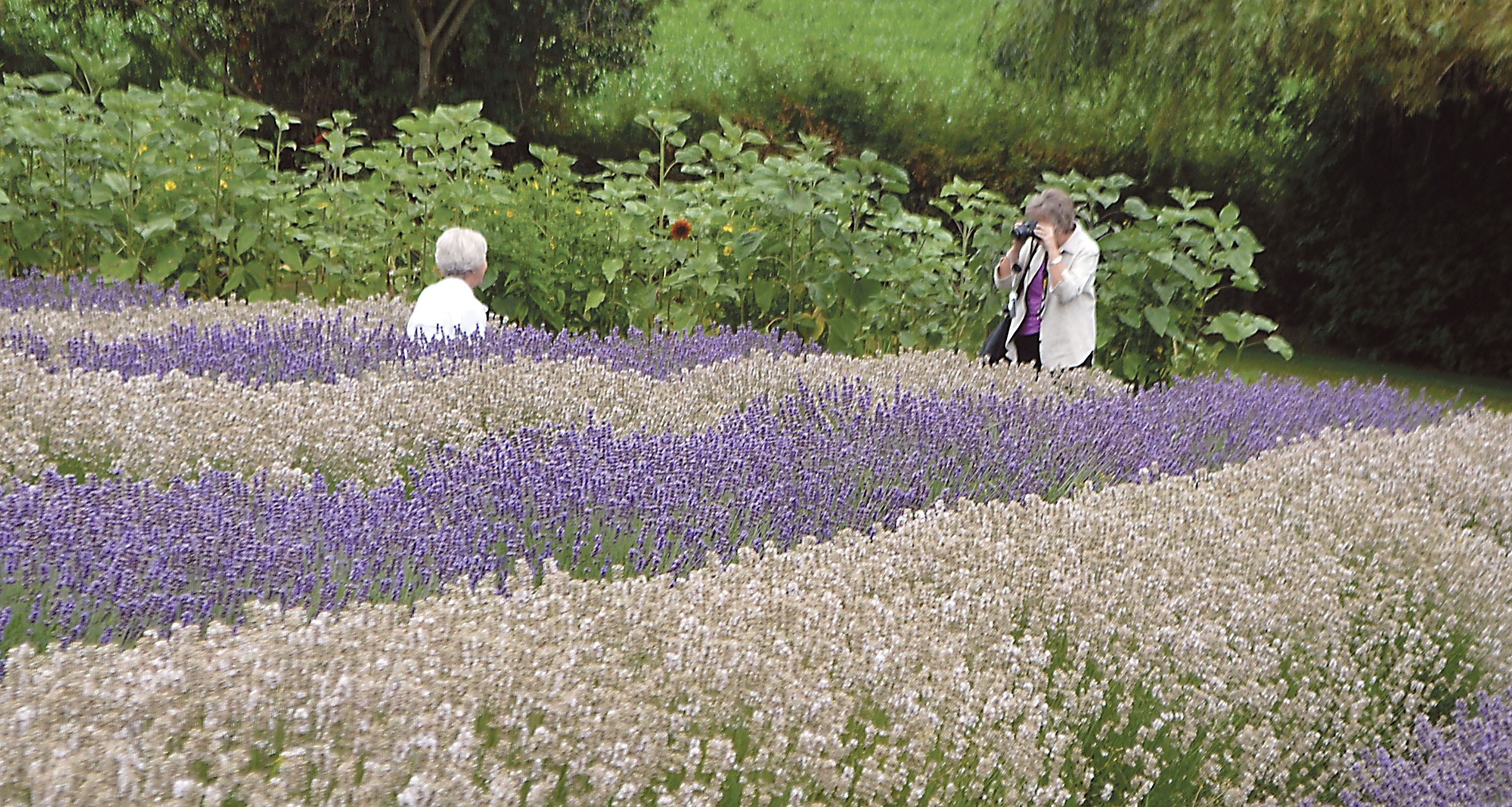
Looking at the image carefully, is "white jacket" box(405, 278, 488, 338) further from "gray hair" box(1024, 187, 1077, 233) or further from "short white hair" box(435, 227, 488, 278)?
"gray hair" box(1024, 187, 1077, 233)

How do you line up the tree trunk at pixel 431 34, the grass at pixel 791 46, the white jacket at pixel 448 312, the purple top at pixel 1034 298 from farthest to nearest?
the grass at pixel 791 46 < the tree trunk at pixel 431 34 < the purple top at pixel 1034 298 < the white jacket at pixel 448 312

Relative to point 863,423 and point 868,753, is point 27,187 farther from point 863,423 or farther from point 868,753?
point 868,753

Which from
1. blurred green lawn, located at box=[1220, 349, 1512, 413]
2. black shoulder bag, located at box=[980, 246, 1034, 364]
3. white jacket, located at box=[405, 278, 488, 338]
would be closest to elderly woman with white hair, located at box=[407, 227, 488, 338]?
white jacket, located at box=[405, 278, 488, 338]

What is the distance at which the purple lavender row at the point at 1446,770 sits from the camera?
2.69 meters

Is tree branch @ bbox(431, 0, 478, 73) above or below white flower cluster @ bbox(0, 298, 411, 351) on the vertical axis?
above

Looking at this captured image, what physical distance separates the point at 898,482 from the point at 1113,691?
1189 mm

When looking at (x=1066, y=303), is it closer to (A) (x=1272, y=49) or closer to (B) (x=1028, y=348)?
(B) (x=1028, y=348)

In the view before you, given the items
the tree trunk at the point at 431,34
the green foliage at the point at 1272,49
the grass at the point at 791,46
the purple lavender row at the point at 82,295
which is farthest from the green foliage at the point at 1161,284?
the tree trunk at the point at 431,34

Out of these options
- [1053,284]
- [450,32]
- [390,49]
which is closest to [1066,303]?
[1053,284]

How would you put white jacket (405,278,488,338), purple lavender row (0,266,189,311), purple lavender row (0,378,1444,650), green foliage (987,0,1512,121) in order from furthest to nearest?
green foliage (987,0,1512,121), purple lavender row (0,266,189,311), white jacket (405,278,488,338), purple lavender row (0,378,1444,650)

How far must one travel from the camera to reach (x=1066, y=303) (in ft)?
20.6

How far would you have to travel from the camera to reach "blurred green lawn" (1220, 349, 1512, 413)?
11.4m

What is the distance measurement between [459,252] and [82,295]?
1.74 meters

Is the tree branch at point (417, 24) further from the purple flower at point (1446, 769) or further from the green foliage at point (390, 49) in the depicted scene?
the purple flower at point (1446, 769)
